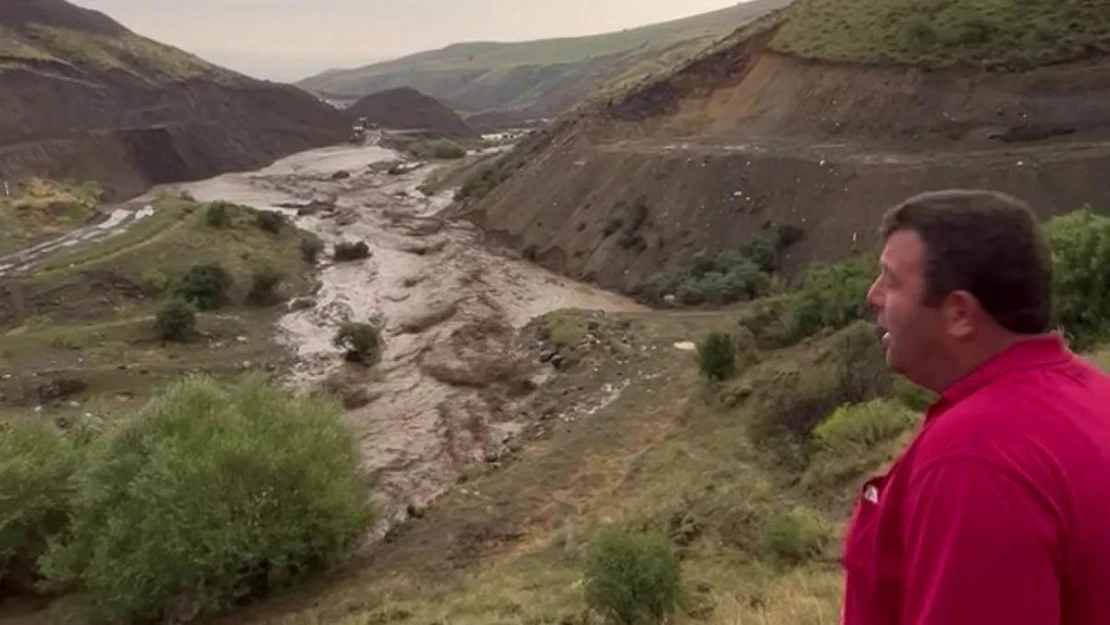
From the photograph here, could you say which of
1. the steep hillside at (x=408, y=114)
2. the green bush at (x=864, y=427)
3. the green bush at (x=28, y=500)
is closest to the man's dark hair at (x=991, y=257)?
the green bush at (x=864, y=427)

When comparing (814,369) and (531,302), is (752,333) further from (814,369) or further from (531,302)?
(531,302)

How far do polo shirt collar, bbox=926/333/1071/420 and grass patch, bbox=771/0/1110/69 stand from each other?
4892 cm

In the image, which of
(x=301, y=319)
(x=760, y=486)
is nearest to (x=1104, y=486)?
(x=760, y=486)

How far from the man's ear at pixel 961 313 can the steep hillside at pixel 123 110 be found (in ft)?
242

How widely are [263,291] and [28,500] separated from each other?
2250cm

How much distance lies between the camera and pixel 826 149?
159 ft

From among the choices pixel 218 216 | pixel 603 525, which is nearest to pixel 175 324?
pixel 218 216

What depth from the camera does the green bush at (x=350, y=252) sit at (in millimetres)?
52469

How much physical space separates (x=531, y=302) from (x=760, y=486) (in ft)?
84.5

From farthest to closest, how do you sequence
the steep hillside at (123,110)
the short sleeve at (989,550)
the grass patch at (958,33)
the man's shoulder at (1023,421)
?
the steep hillside at (123,110) < the grass patch at (958,33) < the man's shoulder at (1023,421) < the short sleeve at (989,550)

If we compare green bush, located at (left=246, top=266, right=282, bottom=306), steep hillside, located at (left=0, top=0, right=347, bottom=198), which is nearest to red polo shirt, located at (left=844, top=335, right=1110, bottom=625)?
green bush, located at (left=246, top=266, right=282, bottom=306)

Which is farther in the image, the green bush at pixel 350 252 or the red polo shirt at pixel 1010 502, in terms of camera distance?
the green bush at pixel 350 252

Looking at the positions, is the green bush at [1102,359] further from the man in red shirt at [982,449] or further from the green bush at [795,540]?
the man in red shirt at [982,449]

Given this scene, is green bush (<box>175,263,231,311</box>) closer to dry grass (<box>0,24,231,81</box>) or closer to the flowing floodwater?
the flowing floodwater
